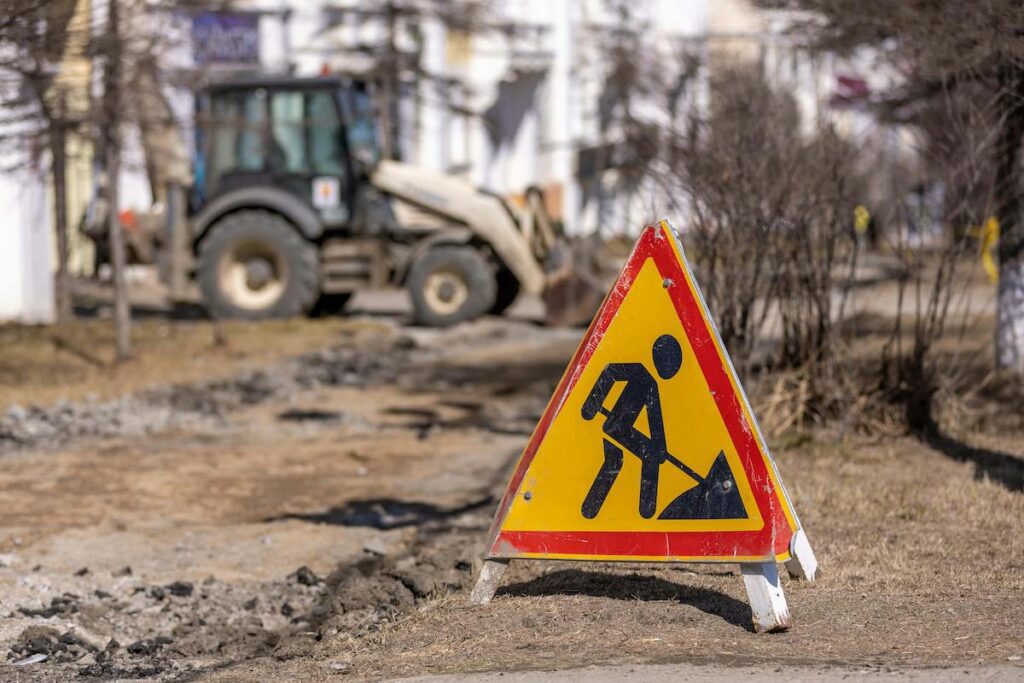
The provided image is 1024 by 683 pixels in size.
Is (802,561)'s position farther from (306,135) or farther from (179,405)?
(306,135)

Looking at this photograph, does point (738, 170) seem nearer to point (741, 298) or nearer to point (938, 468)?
point (741, 298)

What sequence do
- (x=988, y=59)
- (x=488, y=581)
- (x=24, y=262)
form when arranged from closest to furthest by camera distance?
(x=488, y=581), (x=988, y=59), (x=24, y=262)

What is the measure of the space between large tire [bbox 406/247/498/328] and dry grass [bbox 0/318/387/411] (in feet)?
2.26

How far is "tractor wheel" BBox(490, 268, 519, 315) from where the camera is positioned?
19844 millimetres

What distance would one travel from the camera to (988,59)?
9.58 m

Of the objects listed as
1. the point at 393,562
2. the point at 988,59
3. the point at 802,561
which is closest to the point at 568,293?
the point at 988,59

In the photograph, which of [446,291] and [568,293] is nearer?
[568,293]

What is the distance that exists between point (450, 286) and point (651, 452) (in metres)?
13.6

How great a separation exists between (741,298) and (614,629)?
4.25 meters

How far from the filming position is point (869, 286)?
11758 mm

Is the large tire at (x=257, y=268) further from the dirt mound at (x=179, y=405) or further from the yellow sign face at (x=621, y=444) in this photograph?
the yellow sign face at (x=621, y=444)

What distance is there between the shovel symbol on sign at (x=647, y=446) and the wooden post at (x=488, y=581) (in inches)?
18.1

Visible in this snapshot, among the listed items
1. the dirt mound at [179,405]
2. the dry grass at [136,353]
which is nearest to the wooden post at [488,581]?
the dirt mound at [179,405]

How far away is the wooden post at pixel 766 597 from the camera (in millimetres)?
5488
